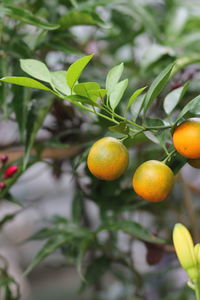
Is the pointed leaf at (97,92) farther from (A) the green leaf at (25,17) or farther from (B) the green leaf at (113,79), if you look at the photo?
(A) the green leaf at (25,17)

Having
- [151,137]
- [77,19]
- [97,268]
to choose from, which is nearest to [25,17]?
[77,19]

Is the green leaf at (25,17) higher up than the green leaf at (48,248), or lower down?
higher up

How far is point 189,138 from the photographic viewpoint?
0.33 metres

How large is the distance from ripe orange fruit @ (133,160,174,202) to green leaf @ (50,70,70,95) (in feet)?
0.30

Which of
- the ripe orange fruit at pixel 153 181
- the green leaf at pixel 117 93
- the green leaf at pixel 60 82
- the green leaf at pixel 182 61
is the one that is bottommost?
the green leaf at pixel 182 61

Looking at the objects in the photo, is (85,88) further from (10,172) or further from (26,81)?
(10,172)

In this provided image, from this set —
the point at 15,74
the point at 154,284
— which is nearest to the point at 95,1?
the point at 15,74

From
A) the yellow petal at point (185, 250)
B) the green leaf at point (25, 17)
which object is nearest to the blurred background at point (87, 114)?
the green leaf at point (25, 17)

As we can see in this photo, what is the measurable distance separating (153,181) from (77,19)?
0.94 ft

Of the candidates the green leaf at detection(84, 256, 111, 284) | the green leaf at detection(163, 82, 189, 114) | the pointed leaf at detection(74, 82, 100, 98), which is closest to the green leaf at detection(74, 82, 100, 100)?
the pointed leaf at detection(74, 82, 100, 98)

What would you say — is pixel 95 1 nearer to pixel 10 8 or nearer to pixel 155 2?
pixel 10 8

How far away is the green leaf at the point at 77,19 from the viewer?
539 mm

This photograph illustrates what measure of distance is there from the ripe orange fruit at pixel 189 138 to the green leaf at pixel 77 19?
24cm

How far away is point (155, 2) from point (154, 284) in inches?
22.7
